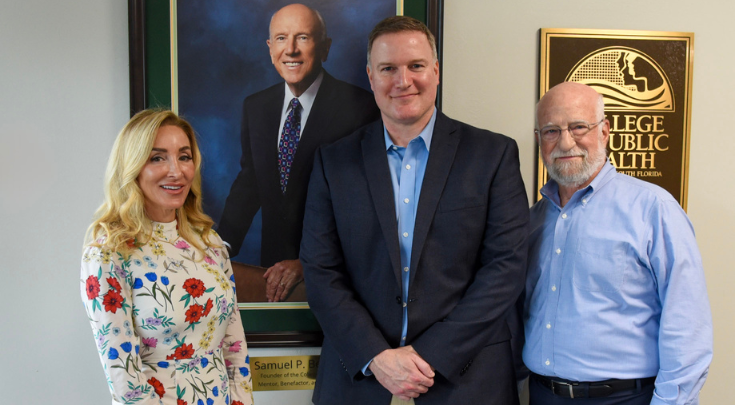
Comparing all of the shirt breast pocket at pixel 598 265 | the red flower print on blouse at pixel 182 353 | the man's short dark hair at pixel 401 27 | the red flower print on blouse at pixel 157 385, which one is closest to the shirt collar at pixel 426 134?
the man's short dark hair at pixel 401 27

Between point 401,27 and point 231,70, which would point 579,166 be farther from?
point 231,70

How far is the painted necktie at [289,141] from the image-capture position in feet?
6.39

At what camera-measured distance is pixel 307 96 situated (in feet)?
6.41

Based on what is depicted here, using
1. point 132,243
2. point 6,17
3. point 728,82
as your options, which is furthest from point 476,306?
point 6,17

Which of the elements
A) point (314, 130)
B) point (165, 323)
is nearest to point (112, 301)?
point (165, 323)

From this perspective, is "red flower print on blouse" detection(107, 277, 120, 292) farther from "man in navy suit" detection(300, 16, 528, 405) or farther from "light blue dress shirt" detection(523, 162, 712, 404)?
"light blue dress shirt" detection(523, 162, 712, 404)

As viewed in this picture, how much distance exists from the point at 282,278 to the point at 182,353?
600 millimetres

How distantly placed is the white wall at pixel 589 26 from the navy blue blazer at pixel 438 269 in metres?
0.40

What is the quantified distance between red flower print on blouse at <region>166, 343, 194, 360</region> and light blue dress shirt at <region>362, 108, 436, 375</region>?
0.54 m

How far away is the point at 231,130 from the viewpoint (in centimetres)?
194

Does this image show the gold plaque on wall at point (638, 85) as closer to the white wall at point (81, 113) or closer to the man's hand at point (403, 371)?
the white wall at point (81, 113)

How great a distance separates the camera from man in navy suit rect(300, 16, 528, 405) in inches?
59.1

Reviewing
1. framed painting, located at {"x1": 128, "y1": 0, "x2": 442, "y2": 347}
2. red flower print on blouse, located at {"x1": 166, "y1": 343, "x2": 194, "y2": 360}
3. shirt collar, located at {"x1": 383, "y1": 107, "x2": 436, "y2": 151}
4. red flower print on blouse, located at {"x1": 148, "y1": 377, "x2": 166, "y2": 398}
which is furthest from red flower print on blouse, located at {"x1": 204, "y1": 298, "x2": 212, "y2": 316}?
shirt collar, located at {"x1": 383, "y1": 107, "x2": 436, "y2": 151}

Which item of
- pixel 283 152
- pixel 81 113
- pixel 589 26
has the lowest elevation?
pixel 283 152
